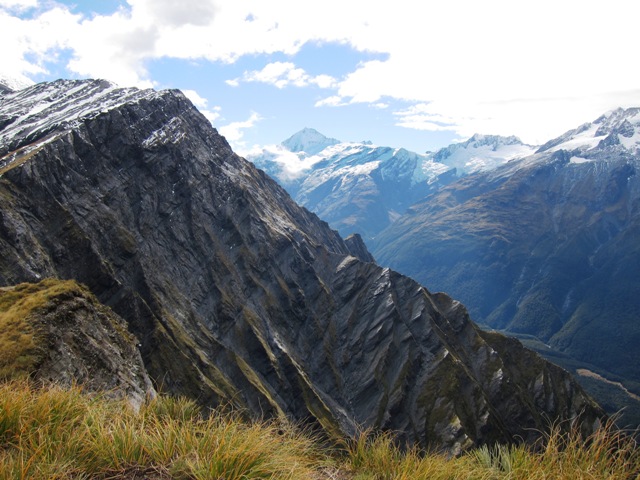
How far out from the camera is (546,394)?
543 ft

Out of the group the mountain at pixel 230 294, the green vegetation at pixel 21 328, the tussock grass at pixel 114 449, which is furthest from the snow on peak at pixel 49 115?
the tussock grass at pixel 114 449

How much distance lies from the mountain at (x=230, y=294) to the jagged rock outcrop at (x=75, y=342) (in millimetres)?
66722

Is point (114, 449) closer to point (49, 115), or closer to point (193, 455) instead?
point (193, 455)

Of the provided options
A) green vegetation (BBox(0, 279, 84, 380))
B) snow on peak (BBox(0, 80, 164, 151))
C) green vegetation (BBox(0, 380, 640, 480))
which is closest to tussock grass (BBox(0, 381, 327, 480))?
green vegetation (BBox(0, 380, 640, 480))

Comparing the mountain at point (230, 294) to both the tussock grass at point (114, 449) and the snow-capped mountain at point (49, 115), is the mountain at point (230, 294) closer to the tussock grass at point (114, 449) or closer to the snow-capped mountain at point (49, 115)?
the snow-capped mountain at point (49, 115)

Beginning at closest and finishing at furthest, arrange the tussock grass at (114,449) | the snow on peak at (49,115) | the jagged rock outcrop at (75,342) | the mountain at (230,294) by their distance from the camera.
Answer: the tussock grass at (114,449) → the jagged rock outcrop at (75,342) → the mountain at (230,294) → the snow on peak at (49,115)

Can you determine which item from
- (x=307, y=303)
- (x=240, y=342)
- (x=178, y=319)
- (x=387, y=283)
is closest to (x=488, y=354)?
(x=387, y=283)

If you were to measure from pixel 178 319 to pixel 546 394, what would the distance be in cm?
12904

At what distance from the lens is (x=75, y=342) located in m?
25.0

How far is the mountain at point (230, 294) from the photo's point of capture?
10669cm

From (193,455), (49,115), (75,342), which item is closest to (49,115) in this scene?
(49,115)

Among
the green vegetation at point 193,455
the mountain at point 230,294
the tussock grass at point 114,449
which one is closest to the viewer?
the tussock grass at point 114,449

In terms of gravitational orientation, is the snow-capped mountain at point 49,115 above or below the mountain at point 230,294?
above

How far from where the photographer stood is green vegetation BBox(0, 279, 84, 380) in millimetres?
19234
